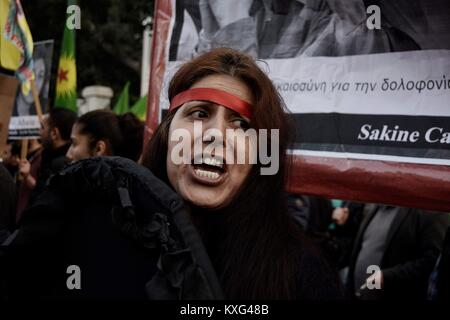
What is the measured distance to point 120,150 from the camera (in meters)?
4.02

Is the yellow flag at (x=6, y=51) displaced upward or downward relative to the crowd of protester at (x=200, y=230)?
upward

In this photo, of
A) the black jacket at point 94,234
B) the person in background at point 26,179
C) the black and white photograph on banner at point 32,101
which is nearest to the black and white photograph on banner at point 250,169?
the black jacket at point 94,234

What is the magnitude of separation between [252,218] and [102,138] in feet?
8.32

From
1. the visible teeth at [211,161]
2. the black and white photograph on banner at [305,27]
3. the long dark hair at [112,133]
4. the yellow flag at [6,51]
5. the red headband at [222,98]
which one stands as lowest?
the visible teeth at [211,161]

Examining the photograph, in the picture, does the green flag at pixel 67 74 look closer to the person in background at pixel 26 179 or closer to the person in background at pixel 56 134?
the person in background at pixel 56 134

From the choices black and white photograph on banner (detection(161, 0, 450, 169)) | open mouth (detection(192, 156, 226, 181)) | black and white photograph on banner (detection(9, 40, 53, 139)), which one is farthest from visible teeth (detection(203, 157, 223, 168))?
black and white photograph on banner (detection(9, 40, 53, 139))

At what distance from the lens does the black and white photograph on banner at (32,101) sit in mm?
4934

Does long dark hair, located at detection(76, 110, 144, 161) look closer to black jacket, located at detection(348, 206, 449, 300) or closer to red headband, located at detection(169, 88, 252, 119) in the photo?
black jacket, located at detection(348, 206, 449, 300)

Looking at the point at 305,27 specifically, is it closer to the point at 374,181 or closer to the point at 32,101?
the point at 374,181

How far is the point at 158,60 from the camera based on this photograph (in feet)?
10.1

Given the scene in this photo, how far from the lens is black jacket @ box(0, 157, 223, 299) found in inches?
52.9

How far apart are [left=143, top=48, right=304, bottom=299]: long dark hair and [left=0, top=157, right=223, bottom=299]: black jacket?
26cm

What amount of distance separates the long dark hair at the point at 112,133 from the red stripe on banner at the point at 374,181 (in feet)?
5.65
